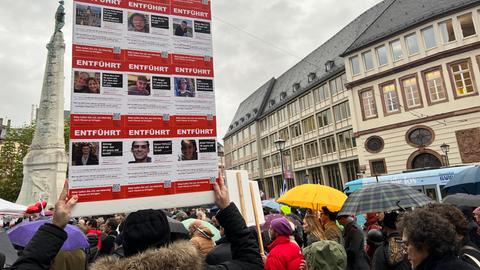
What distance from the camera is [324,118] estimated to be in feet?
139

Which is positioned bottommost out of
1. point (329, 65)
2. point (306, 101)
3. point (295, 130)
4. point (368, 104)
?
point (368, 104)

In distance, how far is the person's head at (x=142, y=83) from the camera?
2.46 m

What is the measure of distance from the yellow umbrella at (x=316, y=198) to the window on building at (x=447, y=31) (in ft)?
92.8

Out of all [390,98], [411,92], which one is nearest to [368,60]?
[390,98]

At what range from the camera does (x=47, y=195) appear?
1516 centimetres

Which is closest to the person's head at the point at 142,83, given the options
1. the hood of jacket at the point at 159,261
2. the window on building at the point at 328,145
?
the hood of jacket at the point at 159,261

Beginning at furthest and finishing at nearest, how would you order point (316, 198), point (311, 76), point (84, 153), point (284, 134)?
point (284, 134)
point (311, 76)
point (316, 198)
point (84, 153)

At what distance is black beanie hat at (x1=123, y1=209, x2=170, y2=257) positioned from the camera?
5.51ft

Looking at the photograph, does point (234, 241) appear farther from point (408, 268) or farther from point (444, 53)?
point (444, 53)

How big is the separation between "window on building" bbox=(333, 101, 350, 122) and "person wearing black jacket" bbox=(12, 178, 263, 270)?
37.5 metres

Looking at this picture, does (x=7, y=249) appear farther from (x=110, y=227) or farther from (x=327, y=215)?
(x=327, y=215)

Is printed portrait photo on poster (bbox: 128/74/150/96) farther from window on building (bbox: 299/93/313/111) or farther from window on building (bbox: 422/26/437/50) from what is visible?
window on building (bbox: 299/93/313/111)

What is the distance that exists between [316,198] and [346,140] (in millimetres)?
33562

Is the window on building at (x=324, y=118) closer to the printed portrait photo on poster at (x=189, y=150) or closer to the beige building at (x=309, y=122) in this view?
the beige building at (x=309, y=122)
